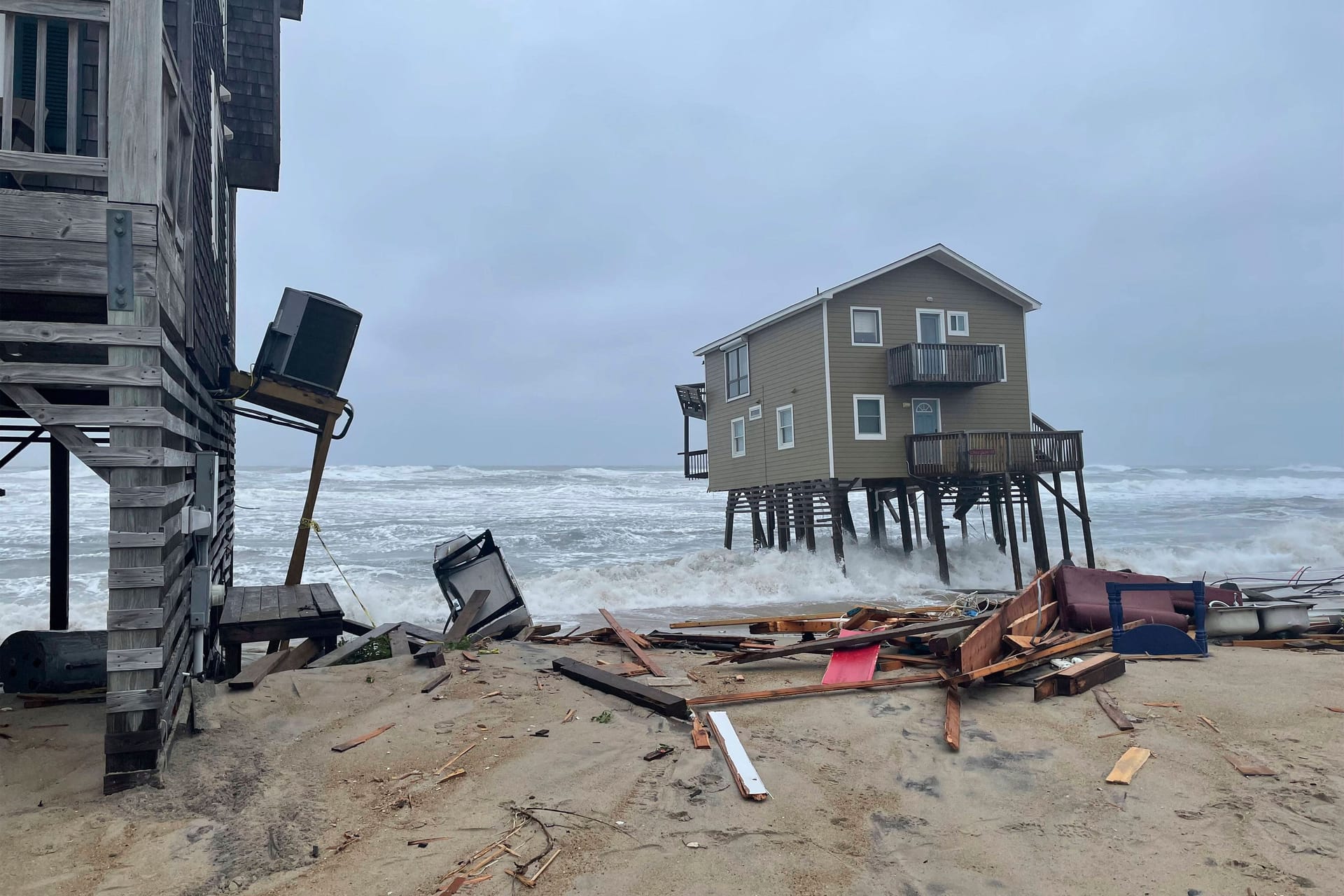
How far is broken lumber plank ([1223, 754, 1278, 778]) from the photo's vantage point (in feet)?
17.5

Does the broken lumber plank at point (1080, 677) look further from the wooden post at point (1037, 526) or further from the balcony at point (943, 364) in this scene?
the wooden post at point (1037, 526)

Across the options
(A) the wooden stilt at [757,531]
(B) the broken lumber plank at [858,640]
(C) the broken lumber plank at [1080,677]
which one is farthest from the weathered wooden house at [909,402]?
(C) the broken lumber plank at [1080,677]

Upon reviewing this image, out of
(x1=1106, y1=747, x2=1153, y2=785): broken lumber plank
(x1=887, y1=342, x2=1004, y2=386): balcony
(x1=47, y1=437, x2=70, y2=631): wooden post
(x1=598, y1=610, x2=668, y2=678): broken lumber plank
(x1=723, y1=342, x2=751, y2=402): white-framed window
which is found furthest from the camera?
(x1=723, y1=342, x2=751, y2=402): white-framed window

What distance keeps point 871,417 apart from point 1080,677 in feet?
56.2

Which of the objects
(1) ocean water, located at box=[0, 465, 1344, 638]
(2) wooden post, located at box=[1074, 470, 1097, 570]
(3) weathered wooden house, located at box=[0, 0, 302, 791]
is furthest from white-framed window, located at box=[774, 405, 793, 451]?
(3) weathered wooden house, located at box=[0, 0, 302, 791]

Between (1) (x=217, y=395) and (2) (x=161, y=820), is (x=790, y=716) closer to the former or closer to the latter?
(2) (x=161, y=820)

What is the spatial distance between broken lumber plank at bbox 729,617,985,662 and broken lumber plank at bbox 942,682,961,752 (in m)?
1.18

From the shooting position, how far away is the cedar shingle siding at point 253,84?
12430 millimetres

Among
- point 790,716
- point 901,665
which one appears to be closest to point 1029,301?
point 901,665

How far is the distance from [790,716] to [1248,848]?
2999 mm

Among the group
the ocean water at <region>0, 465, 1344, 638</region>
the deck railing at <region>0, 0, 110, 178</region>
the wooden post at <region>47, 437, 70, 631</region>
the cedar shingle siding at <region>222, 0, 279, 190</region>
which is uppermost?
the cedar shingle siding at <region>222, 0, 279, 190</region>

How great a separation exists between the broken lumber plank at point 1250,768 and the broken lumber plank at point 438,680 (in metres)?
6.01

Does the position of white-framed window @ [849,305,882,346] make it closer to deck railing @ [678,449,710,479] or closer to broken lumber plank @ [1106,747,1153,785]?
deck railing @ [678,449,710,479]

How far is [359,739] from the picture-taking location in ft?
19.7
